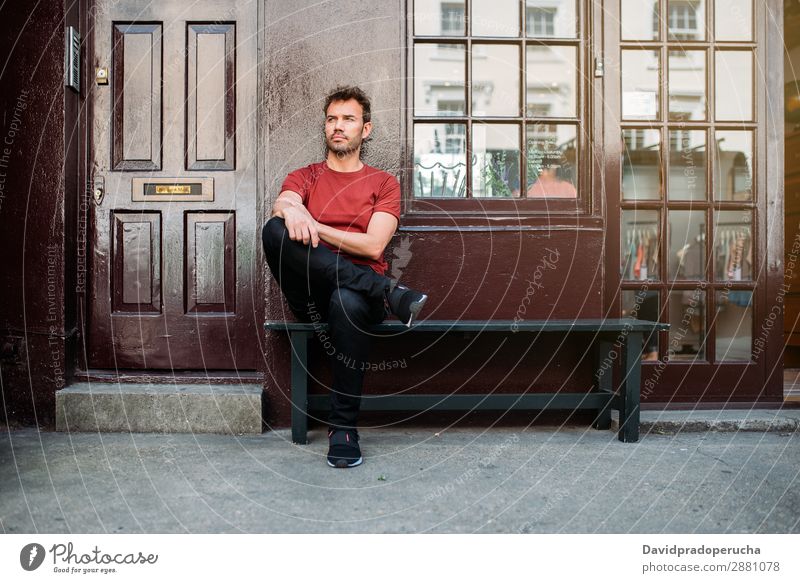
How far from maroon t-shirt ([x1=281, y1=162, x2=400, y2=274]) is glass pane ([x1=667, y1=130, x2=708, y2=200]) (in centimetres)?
165

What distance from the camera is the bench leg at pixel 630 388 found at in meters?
2.88

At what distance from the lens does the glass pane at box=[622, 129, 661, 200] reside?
11.3 feet

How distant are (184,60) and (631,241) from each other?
8.57 feet

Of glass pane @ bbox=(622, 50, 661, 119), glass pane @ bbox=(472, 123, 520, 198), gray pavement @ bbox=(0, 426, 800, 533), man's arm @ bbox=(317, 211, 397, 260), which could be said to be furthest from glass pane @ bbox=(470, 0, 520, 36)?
gray pavement @ bbox=(0, 426, 800, 533)

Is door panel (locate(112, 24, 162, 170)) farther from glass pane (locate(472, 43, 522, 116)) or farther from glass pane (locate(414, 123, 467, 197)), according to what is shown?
glass pane (locate(472, 43, 522, 116))

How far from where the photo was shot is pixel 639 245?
345cm

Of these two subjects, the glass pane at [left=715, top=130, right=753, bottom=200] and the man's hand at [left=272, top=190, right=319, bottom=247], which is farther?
the glass pane at [left=715, top=130, right=753, bottom=200]

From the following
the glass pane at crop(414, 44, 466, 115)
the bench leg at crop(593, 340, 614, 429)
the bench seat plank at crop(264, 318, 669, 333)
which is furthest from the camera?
the glass pane at crop(414, 44, 466, 115)

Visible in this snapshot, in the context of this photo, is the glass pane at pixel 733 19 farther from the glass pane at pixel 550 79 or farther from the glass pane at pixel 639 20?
the glass pane at pixel 550 79

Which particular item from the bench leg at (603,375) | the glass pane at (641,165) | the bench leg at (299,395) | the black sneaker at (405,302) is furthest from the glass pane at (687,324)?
the bench leg at (299,395)

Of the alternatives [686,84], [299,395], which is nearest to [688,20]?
[686,84]

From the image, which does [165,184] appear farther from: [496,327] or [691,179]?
[691,179]

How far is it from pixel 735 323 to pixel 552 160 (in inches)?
54.6

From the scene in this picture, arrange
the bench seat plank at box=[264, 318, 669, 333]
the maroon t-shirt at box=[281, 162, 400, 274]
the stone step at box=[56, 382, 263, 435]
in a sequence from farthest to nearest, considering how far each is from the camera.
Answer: the stone step at box=[56, 382, 263, 435], the maroon t-shirt at box=[281, 162, 400, 274], the bench seat plank at box=[264, 318, 669, 333]
